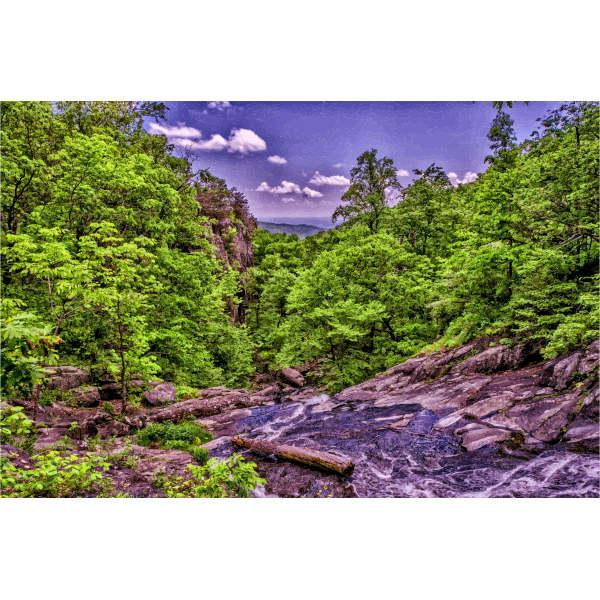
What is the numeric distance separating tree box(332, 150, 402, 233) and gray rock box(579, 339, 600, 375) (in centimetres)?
1077

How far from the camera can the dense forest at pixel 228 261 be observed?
20.0 ft

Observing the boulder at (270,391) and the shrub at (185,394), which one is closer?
the shrub at (185,394)

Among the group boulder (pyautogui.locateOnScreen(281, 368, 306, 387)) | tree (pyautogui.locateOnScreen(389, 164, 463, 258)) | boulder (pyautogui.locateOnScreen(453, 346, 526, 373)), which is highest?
tree (pyautogui.locateOnScreen(389, 164, 463, 258))

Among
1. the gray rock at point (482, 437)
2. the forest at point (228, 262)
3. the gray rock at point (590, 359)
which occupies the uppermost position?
the forest at point (228, 262)

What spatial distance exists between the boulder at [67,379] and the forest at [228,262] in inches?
13.6

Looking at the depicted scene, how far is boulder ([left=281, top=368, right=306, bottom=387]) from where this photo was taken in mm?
15409

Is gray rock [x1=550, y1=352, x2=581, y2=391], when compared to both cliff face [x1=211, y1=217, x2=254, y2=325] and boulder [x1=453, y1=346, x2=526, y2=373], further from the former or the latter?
cliff face [x1=211, y1=217, x2=254, y2=325]

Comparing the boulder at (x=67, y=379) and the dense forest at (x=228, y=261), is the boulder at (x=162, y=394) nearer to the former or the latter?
the dense forest at (x=228, y=261)

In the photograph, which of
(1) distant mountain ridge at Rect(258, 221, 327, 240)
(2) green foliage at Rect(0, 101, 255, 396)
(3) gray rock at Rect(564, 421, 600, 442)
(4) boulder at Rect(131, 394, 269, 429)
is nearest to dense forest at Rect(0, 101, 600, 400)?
(2) green foliage at Rect(0, 101, 255, 396)

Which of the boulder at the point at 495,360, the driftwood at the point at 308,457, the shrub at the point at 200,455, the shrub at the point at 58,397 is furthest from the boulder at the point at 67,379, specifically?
the boulder at the point at 495,360

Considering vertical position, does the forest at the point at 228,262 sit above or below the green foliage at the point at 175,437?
above

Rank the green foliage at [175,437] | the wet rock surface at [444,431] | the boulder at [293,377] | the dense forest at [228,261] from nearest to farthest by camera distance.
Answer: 1. the wet rock surface at [444,431]
2. the dense forest at [228,261]
3. the green foliage at [175,437]
4. the boulder at [293,377]
